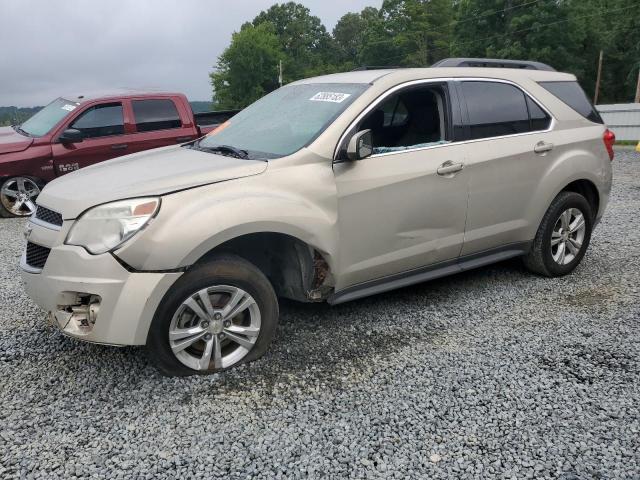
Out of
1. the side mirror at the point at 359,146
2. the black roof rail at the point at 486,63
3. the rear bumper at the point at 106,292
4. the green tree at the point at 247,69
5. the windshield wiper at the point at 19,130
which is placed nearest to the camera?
the rear bumper at the point at 106,292

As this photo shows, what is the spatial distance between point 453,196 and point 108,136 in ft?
20.1

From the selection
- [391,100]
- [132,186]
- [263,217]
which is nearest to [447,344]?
[263,217]

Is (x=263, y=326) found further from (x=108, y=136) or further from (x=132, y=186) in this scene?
(x=108, y=136)

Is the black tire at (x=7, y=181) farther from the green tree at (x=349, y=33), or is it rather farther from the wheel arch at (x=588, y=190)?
the green tree at (x=349, y=33)

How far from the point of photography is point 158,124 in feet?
28.4

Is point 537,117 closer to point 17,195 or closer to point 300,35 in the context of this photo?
point 17,195

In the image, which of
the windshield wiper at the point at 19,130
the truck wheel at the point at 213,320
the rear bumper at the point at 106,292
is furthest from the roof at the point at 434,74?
the windshield wiper at the point at 19,130

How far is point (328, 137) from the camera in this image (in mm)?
3473

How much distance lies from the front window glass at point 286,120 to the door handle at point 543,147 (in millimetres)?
1584

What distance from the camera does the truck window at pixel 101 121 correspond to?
821 centimetres

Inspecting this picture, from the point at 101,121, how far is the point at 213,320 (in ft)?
20.5

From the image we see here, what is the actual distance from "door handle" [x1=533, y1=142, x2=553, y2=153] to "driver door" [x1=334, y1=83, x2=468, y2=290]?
791mm

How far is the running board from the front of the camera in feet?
12.0

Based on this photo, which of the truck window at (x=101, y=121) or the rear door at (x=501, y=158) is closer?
the rear door at (x=501, y=158)
